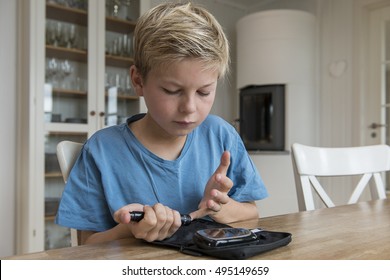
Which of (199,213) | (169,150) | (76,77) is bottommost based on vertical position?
(199,213)

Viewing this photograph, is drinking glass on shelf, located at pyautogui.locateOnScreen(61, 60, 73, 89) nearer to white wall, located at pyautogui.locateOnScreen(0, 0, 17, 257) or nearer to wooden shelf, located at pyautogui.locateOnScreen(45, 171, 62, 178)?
white wall, located at pyautogui.locateOnScreen(0, 0, 17, 257)

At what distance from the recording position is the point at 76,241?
82 centimetres

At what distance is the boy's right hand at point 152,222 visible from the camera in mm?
510

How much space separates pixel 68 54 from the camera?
8.40 ft

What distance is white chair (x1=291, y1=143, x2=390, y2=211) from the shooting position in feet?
3.64

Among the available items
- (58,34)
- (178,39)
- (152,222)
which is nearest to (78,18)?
(58,34)

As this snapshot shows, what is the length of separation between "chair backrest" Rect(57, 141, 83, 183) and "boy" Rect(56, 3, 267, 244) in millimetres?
46

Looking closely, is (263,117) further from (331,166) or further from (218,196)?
(218,196)

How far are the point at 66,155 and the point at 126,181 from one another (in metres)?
0.15

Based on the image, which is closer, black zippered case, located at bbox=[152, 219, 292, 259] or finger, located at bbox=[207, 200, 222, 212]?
black zippered case, located at bbox=[152, 219, 292, 259]

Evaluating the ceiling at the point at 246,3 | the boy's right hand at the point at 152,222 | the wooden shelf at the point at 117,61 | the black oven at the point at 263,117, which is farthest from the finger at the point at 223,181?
the ceiling at the point at 246,3

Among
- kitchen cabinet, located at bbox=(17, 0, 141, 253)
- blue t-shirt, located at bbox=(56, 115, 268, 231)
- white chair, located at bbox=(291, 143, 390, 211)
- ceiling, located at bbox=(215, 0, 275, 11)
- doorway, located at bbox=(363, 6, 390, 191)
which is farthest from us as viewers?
ceiling, located at bbox=(215, 0, 275, 11)

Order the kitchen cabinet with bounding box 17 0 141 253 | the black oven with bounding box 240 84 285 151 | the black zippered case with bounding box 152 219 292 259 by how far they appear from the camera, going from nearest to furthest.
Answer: the black zippered case with bounding box 152 219 292 259 → the kitchen cabinet with bounding box 17 0 141 253 → the black oven with bounding box 240 84 285 151

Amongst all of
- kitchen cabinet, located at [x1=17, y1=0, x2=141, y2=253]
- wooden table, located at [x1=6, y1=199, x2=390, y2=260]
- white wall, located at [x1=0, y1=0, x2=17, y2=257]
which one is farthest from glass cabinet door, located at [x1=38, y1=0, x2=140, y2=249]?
wooden table, located at [x1=6, y1=199, x2=390, y2=260]
